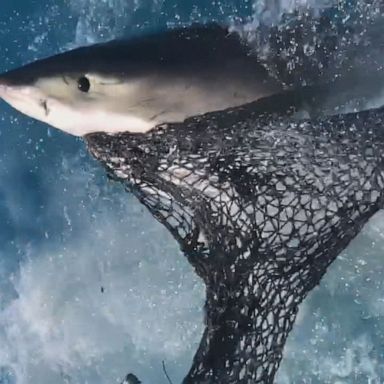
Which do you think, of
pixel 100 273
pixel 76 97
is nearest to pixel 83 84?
pixel 76 97

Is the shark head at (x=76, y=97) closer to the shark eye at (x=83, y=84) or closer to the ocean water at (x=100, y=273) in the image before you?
the shark eye at (x=83, y=84)

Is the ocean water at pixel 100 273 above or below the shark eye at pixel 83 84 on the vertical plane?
above

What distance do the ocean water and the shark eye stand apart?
1711 millimetres

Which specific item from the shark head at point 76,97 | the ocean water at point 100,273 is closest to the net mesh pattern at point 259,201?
the shark head at point 76,97

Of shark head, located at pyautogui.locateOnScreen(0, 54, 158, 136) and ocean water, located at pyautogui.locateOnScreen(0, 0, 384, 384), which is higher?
ocean water, located at pyautogui.locateOnScreen(0, 0, 384, 384)

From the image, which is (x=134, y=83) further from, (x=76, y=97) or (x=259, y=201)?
(x=259, y=201)

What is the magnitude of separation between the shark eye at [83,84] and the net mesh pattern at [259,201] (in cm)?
12

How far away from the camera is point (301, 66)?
2396mm

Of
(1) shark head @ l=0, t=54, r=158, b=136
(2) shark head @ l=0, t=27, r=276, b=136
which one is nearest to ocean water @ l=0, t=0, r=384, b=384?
(2) shark head @ l=0, t=27, r=276, b=136

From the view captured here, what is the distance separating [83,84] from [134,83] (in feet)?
0.46

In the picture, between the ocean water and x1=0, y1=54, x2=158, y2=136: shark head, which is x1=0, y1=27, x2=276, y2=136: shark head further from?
the ocean water

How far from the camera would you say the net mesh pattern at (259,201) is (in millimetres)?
1961

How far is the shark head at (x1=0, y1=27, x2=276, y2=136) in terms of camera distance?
6.48 ft

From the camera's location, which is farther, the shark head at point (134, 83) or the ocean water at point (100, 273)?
the ocean water at point (100, 273)
